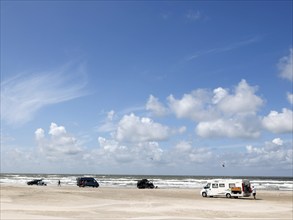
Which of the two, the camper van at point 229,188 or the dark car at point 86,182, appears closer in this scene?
the camper van at point 229,188

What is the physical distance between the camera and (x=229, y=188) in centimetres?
4981

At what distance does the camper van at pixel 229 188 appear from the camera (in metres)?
48.9

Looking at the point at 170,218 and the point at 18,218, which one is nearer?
the point at 18,218

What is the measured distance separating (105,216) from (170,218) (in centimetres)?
466

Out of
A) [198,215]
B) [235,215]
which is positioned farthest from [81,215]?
[235,215]

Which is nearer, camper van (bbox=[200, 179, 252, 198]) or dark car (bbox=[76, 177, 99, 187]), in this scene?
camper van (bbox=[200, 179, 252, 198])

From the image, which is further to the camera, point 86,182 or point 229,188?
point 86,182

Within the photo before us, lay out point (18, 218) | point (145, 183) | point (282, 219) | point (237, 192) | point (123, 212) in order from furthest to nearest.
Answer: point (145, 183)
point (237, 192)
point (123, 212)
point (282, 219)
point (18, 218)

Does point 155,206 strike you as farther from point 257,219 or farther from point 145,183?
point 145,183

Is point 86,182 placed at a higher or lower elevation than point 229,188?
higher

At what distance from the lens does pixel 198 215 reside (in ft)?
98.0

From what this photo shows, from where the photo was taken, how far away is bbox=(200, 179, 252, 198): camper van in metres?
48.9

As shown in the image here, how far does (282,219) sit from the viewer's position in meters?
28.8

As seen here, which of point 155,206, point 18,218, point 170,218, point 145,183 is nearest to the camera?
point 18,218
